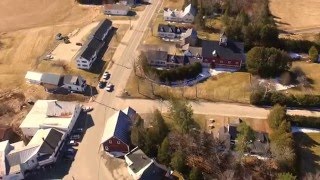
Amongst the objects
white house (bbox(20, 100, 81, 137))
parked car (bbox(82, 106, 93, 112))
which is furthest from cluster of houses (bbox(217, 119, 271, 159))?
white house (bbox(20, 100, 81, 137))

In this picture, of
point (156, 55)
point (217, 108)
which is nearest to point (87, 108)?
point (156, 55)

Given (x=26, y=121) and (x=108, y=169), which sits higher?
(x=26, y=121)

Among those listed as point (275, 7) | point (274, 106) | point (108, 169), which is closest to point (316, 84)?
point (274, 106)

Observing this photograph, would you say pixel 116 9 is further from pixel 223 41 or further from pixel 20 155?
pixel 20 155

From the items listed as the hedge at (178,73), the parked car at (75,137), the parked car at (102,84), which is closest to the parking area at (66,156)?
the parked car at (75,137)

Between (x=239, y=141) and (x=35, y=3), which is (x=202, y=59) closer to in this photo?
(x=239, y=141)

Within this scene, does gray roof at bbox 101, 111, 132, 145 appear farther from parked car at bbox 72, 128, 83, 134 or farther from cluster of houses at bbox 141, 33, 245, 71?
cluster of houses at bbox 141, 33, 245, 71
